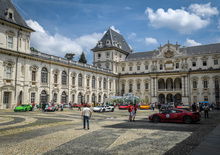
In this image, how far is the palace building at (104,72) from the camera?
36.0 meters

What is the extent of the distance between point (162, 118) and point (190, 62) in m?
45.1

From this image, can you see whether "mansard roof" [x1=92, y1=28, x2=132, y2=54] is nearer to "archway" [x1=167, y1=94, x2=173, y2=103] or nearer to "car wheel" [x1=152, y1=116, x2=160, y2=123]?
"archway" [x1=167, y1=94, x2=173, y2=103]

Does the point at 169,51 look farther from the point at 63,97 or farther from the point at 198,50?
the point at 63,97

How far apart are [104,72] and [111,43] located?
12106 mm

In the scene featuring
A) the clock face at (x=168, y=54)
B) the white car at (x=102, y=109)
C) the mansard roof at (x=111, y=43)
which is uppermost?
the mansard roof at (x=111, y=43)

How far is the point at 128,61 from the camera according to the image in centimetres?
6669

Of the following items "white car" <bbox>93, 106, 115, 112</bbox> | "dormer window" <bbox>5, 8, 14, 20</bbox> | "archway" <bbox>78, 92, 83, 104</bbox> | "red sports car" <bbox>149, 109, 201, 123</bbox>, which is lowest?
"white car" <bbox>93, 106, 115, 112</bbox>

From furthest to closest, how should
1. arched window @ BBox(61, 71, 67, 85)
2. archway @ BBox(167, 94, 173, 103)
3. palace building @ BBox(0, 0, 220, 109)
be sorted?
archway @ BBox(167, 94, 173, 103) → arched window @ BBox(61, 71, 67, 85) → palace building @ BBox(0, 0, 220, 109)

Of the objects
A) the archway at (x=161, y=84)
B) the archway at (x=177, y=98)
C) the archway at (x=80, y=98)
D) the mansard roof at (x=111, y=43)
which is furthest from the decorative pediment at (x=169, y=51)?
the archway at (x=80, y=98)

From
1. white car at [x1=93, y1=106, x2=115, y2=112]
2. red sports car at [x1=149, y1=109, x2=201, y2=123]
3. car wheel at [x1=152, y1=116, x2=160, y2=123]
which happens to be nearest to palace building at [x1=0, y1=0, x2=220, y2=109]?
white car at [x1=93, y1=106, x2=115, y2=112]

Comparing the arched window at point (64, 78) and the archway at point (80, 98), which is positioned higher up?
the arched window at point (64, 78)

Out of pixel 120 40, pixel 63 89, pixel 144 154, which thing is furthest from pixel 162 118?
pixel 120 40

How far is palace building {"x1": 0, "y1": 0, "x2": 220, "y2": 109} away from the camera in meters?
36.0

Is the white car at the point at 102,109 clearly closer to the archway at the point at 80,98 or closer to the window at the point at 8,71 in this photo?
the window at the point at 8,71
